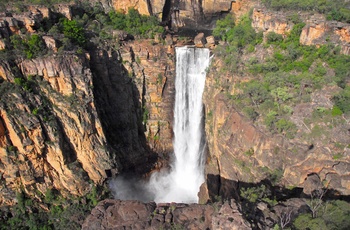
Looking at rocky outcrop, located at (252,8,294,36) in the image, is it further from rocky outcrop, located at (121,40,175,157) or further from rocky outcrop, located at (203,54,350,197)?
rocky outcrop, located at (121,40,175,157)

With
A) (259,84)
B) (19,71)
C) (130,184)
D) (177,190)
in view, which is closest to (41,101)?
(19,71)

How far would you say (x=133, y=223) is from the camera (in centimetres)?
1928

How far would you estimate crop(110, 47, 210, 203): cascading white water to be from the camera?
37.7 meters

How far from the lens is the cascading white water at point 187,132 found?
125ft

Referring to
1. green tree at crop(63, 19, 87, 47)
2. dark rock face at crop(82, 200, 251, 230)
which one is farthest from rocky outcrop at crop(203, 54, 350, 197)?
green tree at crop(63, 19, 87, 47)

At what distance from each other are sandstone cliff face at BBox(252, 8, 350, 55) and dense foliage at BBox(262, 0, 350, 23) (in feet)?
4.50

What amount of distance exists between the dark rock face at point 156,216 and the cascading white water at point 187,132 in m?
17.1

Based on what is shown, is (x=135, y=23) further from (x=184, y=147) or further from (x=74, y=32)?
(x=184, y=147)

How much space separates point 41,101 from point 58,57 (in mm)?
4884

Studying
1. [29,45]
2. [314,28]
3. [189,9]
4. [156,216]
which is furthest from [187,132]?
[29,45]

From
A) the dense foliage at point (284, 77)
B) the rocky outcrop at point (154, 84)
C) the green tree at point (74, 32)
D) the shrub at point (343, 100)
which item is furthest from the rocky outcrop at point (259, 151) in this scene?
the green tree at point (74, 32)

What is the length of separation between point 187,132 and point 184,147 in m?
2.20

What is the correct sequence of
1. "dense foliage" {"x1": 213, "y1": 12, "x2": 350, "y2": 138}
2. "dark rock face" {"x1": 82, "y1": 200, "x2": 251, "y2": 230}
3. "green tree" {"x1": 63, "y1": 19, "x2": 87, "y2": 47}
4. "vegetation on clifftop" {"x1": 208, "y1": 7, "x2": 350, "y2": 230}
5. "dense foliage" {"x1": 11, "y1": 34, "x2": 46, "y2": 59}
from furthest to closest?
"green tree" {"x1": 63, "y1": 19, "x2": 87, "y2": 47}
"dense foliage" {"x1": 11, "y1": 34, "x2": 46, "y2": 59}
"dense foliage" {"x1": 213, "y1": 12, "x2": 350, "y2": 138}
"vegetation on clifftop" {"x1": 208, "y1": 7, "x2": 350, "y2": 230}
"dark rock face" {"x1": 82, "y1": 200, "x2": 251, "y2": 230}

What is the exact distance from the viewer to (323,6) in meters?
35.6
